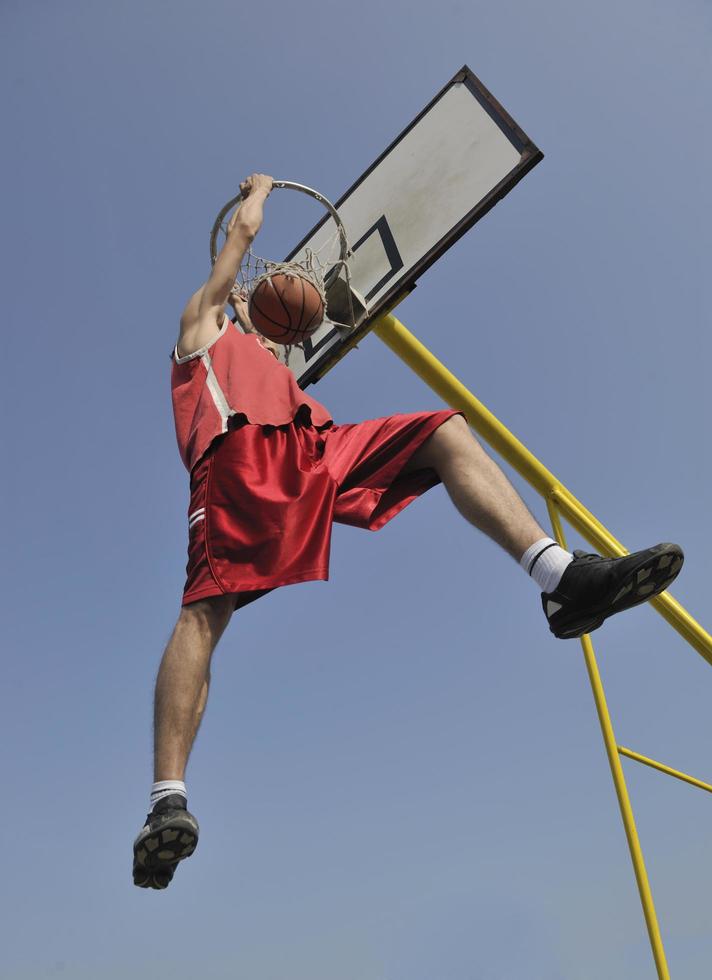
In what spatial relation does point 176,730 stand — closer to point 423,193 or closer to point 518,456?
point 518,456

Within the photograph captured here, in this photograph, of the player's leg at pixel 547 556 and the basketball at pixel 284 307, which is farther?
the basketball at pixel 284 307

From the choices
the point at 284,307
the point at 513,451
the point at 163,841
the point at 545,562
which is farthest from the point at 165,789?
the point at 513,451

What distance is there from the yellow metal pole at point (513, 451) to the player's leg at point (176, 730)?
2.12m

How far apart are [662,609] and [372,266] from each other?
8.15 feet

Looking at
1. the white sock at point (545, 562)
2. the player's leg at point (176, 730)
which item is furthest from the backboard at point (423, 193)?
the player's leg at point (176, 730)

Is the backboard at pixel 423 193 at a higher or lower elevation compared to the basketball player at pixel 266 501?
higher

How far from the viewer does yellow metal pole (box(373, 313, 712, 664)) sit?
4.90m

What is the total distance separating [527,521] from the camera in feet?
10.8

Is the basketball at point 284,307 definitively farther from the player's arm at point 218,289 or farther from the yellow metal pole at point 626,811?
the yellow metal pole at point 626,811

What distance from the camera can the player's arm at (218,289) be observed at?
365cm

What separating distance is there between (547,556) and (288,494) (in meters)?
0.97

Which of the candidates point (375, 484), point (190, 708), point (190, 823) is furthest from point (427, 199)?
point (190, 823)

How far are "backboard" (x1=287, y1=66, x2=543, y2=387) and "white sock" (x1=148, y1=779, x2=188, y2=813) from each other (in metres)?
2.86

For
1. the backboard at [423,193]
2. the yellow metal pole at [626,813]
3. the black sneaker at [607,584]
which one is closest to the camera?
the black sneaker at [607,584]
